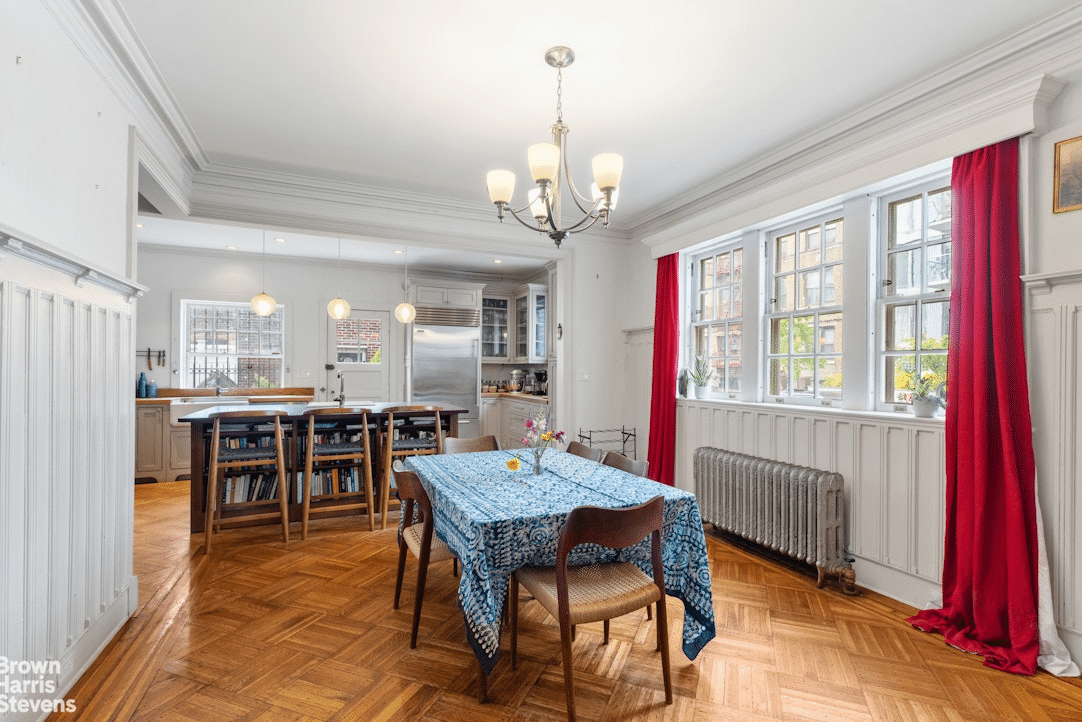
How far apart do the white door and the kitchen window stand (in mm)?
626

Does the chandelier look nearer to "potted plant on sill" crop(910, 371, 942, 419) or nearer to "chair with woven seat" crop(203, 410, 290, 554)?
"potted plant on sill" crop(910, 371, 942, 419)

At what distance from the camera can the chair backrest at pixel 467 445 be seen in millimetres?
3627

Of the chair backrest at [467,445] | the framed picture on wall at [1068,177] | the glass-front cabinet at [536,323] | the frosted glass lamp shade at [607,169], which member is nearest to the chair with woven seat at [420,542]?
the chair backrest at [467,445]

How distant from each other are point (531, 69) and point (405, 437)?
3.19 m

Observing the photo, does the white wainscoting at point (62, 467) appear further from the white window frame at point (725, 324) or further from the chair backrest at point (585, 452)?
the white window frame at point (725, 324)

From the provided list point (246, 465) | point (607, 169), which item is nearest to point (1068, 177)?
point (607, 169)

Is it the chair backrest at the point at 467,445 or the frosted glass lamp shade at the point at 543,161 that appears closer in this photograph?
the frosted glass lamp shade at the point at 543,161

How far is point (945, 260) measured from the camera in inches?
118

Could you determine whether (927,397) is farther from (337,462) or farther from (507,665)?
(337,462)

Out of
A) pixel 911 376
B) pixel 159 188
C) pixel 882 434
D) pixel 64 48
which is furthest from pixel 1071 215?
pixel 159 188

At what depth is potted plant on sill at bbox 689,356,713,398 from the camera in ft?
15.2

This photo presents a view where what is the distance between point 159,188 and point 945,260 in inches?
189

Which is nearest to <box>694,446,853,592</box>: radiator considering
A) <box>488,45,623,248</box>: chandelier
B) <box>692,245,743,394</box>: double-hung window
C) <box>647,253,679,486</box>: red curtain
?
<box>647,253,679,486</box>: red curtain

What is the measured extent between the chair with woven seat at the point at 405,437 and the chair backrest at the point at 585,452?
1490 mm
